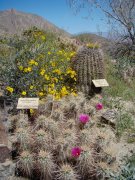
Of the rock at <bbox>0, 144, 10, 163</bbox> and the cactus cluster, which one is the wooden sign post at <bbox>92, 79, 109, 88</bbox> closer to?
the cactus cluster

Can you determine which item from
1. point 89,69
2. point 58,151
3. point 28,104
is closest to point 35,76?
point 89,69

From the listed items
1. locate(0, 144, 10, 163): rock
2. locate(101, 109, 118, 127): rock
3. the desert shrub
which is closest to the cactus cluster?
locate(0, 144, 10, 163): rock

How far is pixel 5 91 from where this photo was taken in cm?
548

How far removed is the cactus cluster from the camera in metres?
3.20

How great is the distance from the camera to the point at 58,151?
3406mm

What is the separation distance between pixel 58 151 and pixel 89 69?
292 cm

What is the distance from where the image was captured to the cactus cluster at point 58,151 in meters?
3.20

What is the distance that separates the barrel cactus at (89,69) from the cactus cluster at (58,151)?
2.42 meters

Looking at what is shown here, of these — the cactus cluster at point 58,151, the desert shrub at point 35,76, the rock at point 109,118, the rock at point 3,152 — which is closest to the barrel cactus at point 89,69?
the desert shrub at point 35,76

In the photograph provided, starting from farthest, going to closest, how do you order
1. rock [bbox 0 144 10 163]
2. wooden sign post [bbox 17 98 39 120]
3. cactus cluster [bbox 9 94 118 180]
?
wooden sign post [bbox 17 98 39 120] < rock [bbox 0 144 10 163] < cactus cluster [bbox 9 94 118 180]

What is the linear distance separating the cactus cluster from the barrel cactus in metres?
2.42

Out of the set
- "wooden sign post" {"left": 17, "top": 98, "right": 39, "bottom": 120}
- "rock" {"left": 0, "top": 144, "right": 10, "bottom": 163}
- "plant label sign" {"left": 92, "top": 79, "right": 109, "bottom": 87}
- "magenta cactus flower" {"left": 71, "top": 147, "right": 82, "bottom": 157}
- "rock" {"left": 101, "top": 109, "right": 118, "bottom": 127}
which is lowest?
"rock" {"left": 0, "top": 144, "right": 10, "bottom": 163}

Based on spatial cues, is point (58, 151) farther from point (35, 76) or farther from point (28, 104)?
point (35, 76)

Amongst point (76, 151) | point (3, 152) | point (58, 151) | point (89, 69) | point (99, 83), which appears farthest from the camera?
point (89, 69)
